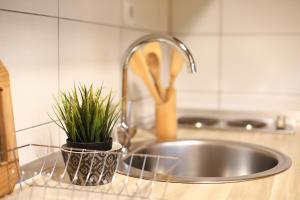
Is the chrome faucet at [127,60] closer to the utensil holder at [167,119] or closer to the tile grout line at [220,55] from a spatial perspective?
the utensil holder at [167,119]

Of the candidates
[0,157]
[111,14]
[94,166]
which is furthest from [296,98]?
[0,157]

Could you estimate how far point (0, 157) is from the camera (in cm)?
81

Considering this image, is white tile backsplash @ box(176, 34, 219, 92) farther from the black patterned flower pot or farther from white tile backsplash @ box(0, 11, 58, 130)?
the black patterned flower pot

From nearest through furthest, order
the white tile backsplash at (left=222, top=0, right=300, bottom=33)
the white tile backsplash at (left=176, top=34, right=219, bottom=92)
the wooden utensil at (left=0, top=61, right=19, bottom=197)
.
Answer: the wooden utensil at (left=0, top=61, right=19, bottom=197), the white tile backsplash at (left=222, top=0, right=300, bottom=33), the white tile backsplash at (left=176, top=34, right=219, bottom=92)

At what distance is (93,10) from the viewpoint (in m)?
1.23

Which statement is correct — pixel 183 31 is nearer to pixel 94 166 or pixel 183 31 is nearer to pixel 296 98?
pixel 296 98

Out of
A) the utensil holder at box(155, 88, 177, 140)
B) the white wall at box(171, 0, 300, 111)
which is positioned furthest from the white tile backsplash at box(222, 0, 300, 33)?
the utensil holder at box(155, 88, 177, 140)

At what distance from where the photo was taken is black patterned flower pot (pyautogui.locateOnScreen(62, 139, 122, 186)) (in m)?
0.86

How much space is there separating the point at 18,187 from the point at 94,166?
0.16 m

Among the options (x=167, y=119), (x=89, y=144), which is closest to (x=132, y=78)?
(x=167, y=119)

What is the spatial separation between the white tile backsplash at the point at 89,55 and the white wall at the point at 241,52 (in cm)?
50

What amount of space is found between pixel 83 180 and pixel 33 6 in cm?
39

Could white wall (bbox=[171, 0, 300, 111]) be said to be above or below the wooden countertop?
above

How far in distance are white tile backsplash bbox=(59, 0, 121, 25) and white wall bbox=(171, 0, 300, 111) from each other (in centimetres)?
51
